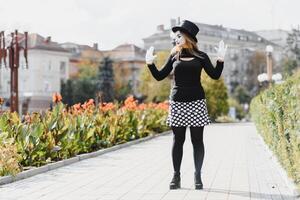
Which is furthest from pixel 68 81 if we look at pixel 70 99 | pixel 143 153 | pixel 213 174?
pixel 213 174

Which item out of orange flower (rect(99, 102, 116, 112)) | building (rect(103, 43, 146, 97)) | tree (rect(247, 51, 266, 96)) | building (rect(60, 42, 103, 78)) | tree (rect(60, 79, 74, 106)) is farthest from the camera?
tree (rect(247, 51, 266, 96))

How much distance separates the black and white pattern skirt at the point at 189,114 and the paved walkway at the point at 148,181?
0.82 m

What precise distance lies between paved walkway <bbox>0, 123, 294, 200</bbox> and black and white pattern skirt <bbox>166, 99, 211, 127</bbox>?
82cm

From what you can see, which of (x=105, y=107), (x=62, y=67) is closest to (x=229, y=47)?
(x=62, y=67)

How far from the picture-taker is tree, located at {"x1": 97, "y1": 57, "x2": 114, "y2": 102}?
80.4 metres

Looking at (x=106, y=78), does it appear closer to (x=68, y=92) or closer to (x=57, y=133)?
(x=68, y=92)

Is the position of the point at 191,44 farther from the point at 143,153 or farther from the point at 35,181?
the point at 143,153

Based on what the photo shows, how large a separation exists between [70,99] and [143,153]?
65.7 m

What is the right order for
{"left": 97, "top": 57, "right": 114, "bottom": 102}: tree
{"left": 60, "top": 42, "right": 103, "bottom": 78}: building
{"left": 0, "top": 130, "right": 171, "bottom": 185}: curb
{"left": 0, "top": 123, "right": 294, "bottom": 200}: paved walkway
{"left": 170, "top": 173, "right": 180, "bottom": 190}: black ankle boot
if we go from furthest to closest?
{"left": 60, "top": 42, "right": 103, "bottom": 78}: building, {"left": 97, "top": 57, "right": 114, "bottom": 102}: tree, {"left": 0, "top": 130, "right": 171, "bottom": 185}: curb, {"left": 170, "top": 173, "right": 180, "bottom": 190}: black ankle boot, {"left": 0, "top": 123, "right": 294, "bottom": 200}: paved walkway

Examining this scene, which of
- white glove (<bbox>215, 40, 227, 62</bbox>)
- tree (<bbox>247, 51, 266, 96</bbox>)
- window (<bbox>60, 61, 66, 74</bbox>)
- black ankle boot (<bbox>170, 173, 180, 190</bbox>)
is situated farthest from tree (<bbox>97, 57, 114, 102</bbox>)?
white glove (<bbox>215, 40, 227, 62</bbox>)

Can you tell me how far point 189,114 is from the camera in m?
7.38

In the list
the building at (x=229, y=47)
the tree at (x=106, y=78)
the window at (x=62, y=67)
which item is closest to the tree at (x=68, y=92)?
the tree at (x=106, y=78)

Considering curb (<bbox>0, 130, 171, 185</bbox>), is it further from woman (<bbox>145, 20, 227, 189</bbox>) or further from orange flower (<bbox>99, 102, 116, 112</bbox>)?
woman (<bbox>145, 20, 227, 189</bbox>)

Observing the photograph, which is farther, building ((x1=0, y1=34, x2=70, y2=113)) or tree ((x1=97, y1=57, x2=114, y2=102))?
building ((x1=0, y1=34, x2=70, y2=113))
